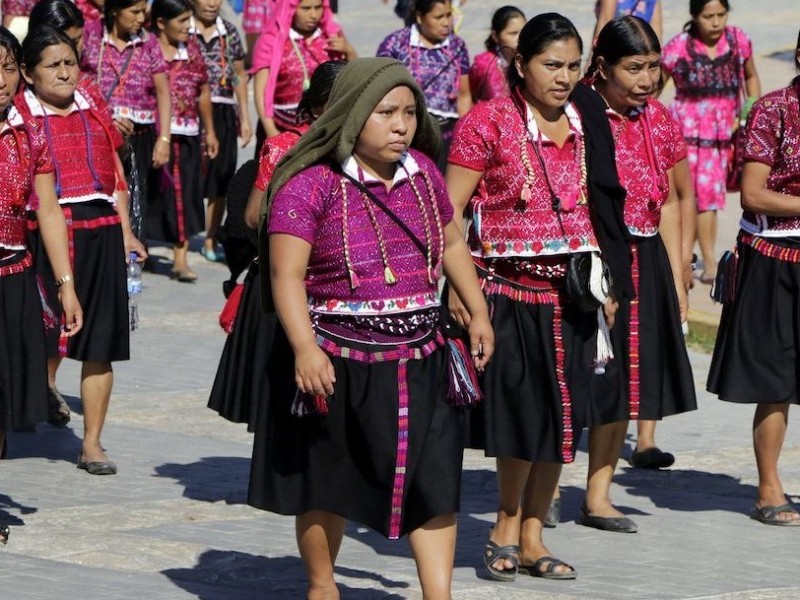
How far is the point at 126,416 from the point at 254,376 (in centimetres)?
209

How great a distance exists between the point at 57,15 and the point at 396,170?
12.0 feet

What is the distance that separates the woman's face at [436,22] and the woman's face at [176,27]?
5.12 feet

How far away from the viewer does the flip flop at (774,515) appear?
7727 mm

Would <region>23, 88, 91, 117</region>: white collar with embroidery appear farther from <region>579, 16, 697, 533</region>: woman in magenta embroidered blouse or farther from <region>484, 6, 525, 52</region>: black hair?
<region>484, 6, 525, 52</region>: black hair

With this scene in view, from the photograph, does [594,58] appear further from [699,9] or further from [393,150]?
[699,9]

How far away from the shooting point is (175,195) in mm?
13555

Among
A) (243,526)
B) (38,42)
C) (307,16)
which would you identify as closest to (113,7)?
(307,16)

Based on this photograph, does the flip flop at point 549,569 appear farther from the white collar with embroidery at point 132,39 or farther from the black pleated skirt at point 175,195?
the black pleated skirt at point 175,195

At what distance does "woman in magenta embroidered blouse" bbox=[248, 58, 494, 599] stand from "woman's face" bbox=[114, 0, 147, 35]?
6.02 m

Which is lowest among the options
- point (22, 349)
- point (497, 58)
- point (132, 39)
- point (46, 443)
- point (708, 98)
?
point (46, 443)

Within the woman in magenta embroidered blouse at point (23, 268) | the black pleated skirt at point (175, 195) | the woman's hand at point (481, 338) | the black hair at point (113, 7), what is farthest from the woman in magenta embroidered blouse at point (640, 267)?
the black pleated skirt at point (175, 195)

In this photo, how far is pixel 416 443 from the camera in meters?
5.66

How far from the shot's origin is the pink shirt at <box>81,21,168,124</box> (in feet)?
39.3

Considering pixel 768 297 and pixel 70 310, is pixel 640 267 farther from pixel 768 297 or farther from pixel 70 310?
pixel 70 310
